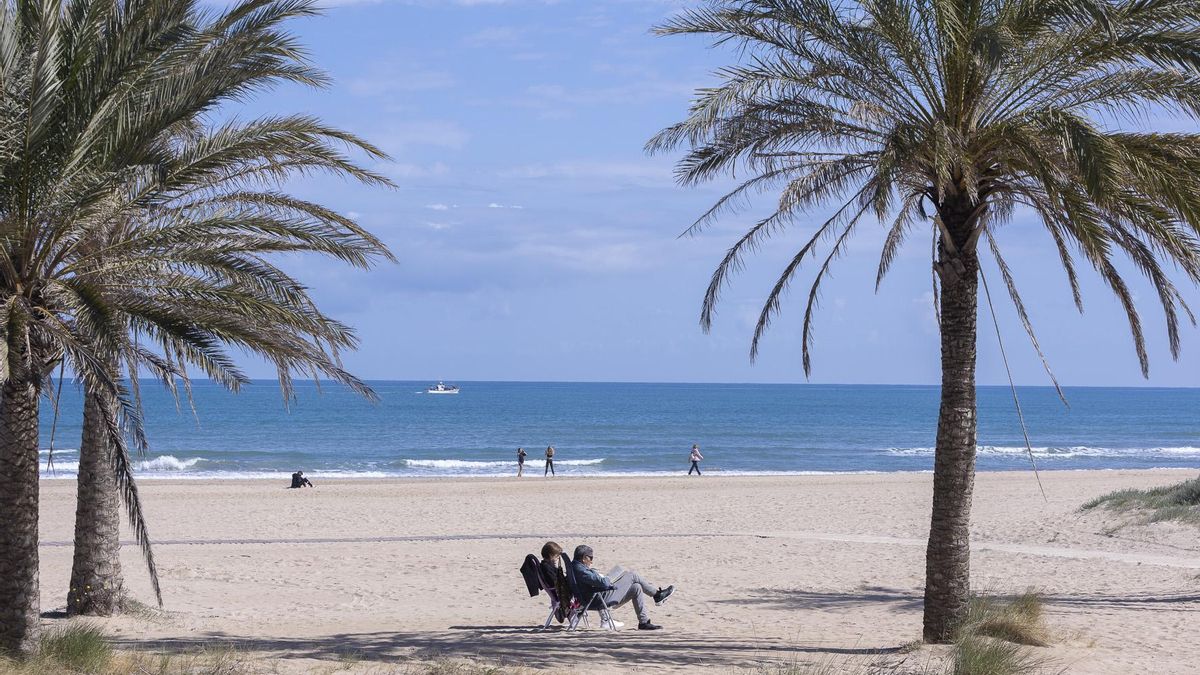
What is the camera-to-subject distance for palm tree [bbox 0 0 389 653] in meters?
7.04

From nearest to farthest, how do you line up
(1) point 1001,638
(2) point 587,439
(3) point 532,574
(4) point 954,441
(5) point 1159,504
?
(4) point 954,441 → (1) point 1001,638 → (3) point 532,574 → (5) point 1159,504 → (2) point 587,439

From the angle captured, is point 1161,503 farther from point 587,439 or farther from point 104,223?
point 587,439

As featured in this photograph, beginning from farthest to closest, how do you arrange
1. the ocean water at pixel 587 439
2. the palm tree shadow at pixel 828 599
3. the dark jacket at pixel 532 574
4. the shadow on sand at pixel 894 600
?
1. the ocean water at pixel 587 439
2. the palm tree shadow at pixel 828 599
3. the shadow on sand at pixel 894 600
4. the dark jacket at pixel 532 574

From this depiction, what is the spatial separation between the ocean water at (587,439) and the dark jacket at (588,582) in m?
19.9

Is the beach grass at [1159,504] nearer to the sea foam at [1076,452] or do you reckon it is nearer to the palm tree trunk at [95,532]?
the palm tree trunk at [95,532]

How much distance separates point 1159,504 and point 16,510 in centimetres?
1763

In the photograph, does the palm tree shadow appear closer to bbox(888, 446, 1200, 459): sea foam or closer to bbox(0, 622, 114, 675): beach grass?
bbox(0, 622, 114, 675): beach grass

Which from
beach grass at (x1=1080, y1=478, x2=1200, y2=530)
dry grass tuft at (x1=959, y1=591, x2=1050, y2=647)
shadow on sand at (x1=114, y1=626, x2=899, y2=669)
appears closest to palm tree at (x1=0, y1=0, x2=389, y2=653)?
shadow on sand at (x1=114, y1=626, x2=899, y2=669)

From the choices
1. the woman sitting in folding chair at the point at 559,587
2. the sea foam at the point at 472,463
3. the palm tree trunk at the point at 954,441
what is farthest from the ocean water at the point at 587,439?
the palm tree trunk at the point at 954,441

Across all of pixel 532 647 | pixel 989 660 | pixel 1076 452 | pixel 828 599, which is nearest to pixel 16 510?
pixel 532 647

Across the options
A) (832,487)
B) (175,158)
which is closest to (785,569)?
(175,158)

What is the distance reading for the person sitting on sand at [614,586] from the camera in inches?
404

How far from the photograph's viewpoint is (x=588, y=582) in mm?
10273

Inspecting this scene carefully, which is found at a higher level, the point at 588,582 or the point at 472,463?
the point at 588,582
